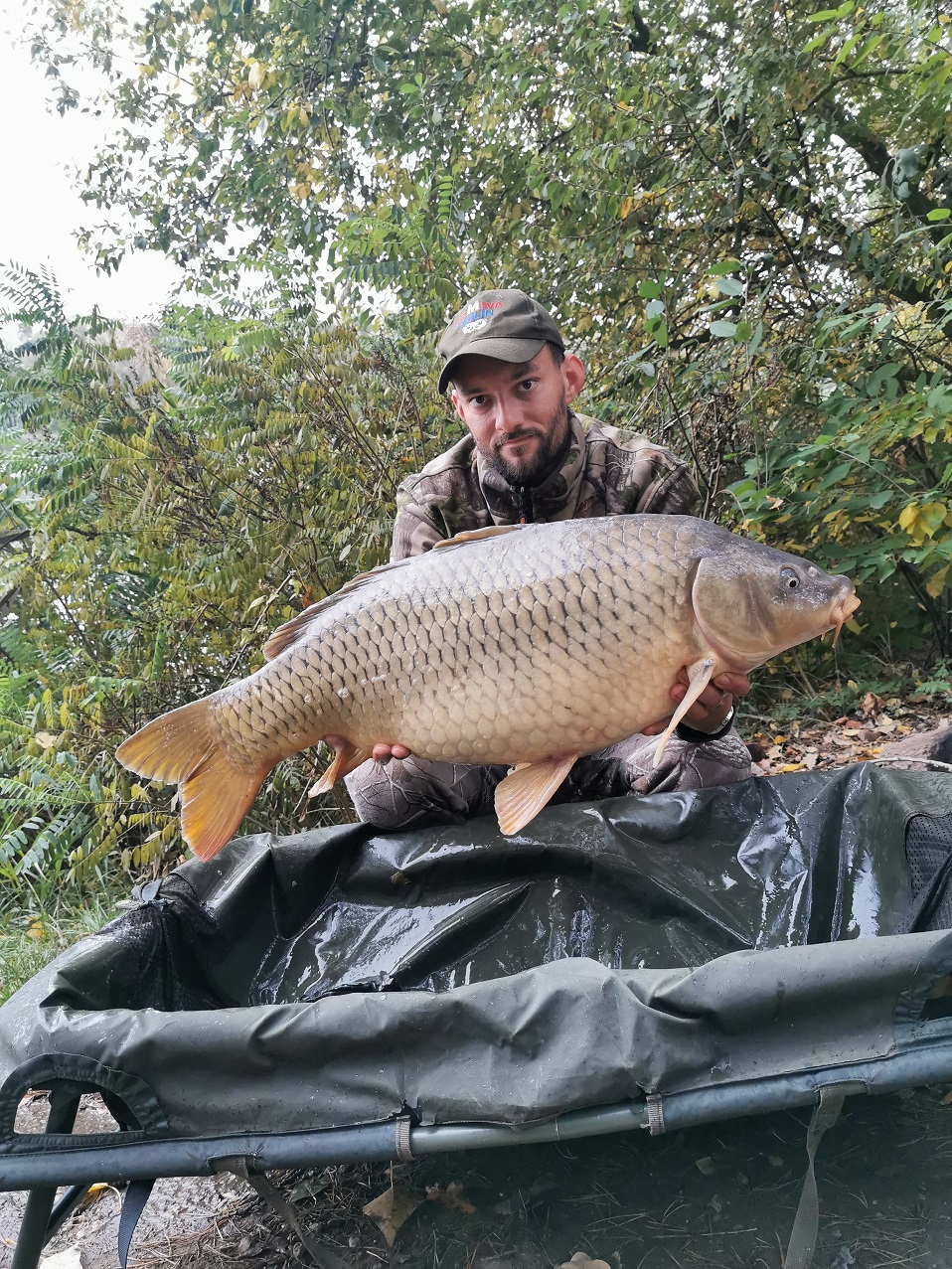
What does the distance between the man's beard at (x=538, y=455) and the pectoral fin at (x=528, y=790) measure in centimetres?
59

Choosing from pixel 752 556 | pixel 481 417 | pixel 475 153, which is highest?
pixel 475 153

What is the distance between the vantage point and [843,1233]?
0.91m

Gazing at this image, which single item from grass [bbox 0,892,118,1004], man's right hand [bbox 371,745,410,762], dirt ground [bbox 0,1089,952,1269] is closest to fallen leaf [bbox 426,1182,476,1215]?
dirt ground [bbox 0,1089,952,1269]

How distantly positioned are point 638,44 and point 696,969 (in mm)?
3307

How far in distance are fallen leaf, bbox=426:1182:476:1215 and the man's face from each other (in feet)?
3.72

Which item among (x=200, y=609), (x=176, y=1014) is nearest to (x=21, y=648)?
(x=200, y=609)

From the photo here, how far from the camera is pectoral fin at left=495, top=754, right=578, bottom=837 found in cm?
127

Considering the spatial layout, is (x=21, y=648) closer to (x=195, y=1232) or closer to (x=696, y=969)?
(x=195, y=1232)

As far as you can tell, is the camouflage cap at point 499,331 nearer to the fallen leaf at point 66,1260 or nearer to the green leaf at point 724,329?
the green leaf at point 724,329

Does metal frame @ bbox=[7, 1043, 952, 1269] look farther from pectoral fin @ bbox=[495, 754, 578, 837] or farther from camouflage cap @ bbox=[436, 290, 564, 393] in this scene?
camouflage cap @ bbox=[436, 290, 564, 393]

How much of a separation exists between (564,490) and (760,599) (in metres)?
0.63

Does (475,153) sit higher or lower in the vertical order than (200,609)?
higher

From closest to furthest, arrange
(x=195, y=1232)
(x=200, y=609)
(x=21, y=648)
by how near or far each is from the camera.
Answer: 1. (x=195, y=1232)
2. (x=200, y=609)
3. (x=21, y=648)

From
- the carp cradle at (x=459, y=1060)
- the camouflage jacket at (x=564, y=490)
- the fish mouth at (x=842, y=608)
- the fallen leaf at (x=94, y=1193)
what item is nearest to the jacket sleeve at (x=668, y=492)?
the camouflage jacket at (x=564, y=490)
